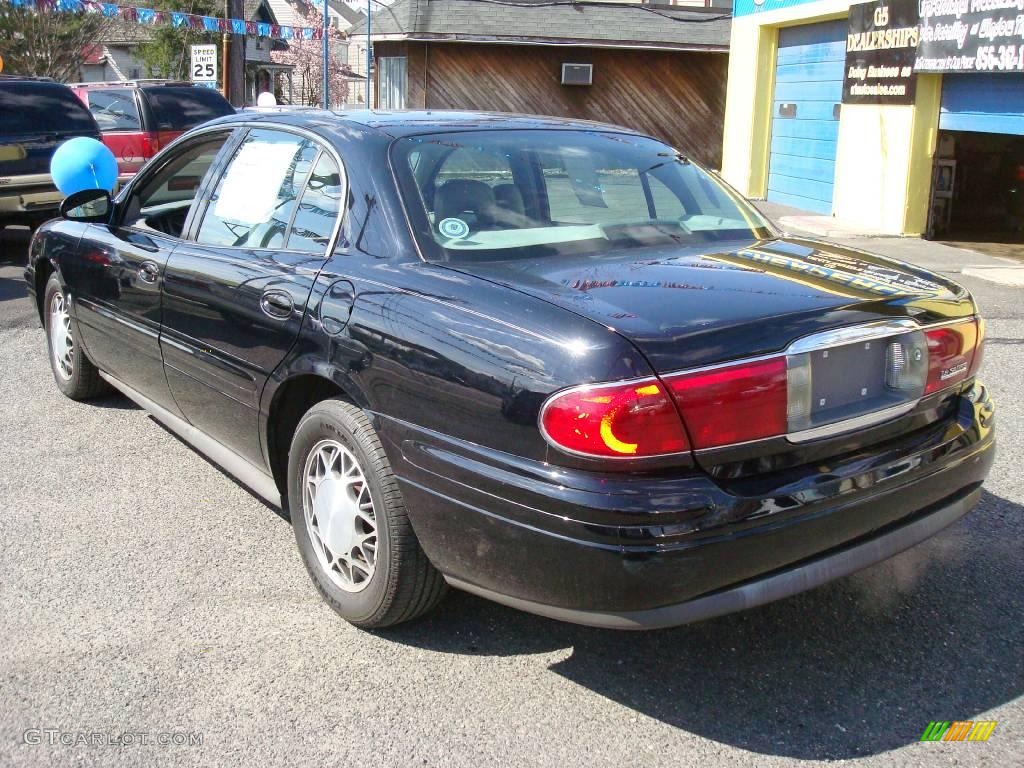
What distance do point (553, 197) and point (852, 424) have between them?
1.40 metres

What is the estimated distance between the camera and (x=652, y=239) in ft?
11.6

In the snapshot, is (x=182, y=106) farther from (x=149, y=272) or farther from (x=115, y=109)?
(x=149, y=272)

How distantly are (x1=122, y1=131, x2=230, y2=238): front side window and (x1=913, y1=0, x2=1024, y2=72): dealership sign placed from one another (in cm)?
912

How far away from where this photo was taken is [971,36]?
1145 centimetres

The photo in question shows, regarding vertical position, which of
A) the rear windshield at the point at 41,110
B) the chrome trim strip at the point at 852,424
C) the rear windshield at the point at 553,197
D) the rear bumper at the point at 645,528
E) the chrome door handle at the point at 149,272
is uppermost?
the rear windshield at the point at 41,110

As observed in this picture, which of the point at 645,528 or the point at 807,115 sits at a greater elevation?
the point at 807,115

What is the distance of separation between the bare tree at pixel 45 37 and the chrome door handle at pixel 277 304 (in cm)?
2926

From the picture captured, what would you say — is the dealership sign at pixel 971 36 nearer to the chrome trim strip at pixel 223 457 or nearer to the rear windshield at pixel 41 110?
the chrome trim strip at pixel 223 457

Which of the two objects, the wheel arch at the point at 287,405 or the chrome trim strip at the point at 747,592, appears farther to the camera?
the wheel arch at the point at 287,405

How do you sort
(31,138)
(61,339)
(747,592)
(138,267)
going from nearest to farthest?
(747,592) → (138,267) → (61,339) → (31,138)

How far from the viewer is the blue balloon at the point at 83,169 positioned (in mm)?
8867

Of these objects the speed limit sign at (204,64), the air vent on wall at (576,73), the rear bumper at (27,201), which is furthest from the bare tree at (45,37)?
the rear bumper at (27,201)

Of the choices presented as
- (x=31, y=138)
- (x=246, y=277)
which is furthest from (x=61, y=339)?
(x=31, y=138)

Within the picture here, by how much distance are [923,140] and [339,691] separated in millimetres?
12024
